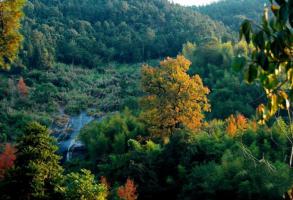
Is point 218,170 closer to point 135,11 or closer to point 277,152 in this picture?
point 277,152

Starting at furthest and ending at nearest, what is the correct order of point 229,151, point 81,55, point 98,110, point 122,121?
point 81,55 < point 98,110 < point 122,121 < point 229,151

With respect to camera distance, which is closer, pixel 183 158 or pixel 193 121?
pixel 183 158

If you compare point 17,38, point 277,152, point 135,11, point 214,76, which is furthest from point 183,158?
point 135,11

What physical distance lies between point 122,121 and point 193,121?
509 centimetres

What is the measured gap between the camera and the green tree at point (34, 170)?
15.1 meters

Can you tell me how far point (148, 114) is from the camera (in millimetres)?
23875

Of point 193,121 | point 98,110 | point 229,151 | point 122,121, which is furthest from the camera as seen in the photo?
point 98,110

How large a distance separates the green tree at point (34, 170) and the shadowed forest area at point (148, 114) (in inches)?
1.4

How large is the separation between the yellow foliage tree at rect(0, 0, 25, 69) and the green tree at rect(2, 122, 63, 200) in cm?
576

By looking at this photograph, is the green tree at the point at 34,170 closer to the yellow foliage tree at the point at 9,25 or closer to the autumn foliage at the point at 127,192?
the autumn foliage at the point at 127,192

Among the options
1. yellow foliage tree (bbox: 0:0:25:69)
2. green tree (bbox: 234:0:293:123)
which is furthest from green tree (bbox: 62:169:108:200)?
green tree (bbox: 234:0:293:123)

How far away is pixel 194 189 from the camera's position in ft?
61.7

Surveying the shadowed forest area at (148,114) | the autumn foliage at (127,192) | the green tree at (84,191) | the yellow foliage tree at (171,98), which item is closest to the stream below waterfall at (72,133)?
the shadowed forest area at (148,114)

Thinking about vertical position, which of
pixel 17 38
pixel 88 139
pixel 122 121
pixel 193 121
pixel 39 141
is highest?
pixel 17 38
